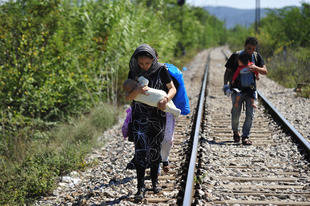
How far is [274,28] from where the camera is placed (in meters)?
24.0

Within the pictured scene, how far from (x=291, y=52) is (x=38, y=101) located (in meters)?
11.3

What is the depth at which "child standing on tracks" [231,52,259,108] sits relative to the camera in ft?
18.9

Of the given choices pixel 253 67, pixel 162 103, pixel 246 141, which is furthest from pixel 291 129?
pixel 162 103

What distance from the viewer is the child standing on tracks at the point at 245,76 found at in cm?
577

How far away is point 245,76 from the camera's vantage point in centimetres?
591

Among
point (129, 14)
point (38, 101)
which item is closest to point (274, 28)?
point (129, 14)

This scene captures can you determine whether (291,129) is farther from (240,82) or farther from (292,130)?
(240,82)

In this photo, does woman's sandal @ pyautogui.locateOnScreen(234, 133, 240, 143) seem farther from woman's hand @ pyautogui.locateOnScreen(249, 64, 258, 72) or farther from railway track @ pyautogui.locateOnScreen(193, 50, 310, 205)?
woman's hand @ pyautogui.locateOnScreen(249, 64, 258, 72)

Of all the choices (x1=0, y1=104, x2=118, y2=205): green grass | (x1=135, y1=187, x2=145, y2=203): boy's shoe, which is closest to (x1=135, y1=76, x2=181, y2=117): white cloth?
(x1=135, y1=187, x2=145, y2=203): boy's shoe

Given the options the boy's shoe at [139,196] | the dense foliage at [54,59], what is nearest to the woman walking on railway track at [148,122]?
the boy's shoe at [139,196]

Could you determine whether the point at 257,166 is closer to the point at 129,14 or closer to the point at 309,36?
the point at 129,14

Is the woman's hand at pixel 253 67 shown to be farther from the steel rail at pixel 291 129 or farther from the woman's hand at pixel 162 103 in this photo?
the woman's hand at pixel 162 103

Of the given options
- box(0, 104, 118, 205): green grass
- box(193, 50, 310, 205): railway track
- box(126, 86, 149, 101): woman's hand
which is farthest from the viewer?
box(0, 104, 118, 205): green grass

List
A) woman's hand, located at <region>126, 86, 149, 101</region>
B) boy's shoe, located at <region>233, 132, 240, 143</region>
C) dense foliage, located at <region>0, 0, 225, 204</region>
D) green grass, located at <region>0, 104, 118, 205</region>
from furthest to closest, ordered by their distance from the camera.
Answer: dense foliage, located at <region>0, 0, 225, 204</region>, boy's shoe, located at <region>233, 132, 240, 143</region>, green grass, located at <region>0, 104, 118, 205</region>, woman's hand, located at <region>126, 86, 149, 101</region>
